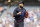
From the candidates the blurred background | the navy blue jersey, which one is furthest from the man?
the blurred background

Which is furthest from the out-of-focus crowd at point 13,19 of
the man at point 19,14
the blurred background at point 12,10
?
the man at point 19,14

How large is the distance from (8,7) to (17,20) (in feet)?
3.87

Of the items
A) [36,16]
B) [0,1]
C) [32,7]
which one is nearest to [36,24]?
[36,16]

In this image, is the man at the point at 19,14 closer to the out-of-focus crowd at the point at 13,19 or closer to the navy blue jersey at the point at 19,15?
the navy blue jersey at the point at 19,15

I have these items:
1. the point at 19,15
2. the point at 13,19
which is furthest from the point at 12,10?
the point at 19,15

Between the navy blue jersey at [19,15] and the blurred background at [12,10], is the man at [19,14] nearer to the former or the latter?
the navy blue jersey at [19,15]

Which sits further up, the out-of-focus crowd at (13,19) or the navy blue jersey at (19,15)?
the navy blue jersey at (19,15)

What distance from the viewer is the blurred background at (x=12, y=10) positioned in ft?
8.64

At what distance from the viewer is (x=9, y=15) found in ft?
9.22

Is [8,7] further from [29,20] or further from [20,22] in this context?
[20,22]

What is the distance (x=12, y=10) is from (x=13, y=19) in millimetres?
350

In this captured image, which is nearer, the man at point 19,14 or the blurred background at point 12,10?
the man at point 19,14

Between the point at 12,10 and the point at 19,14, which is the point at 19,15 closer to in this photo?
the point at 19,14

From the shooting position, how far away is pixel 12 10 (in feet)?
9.53
